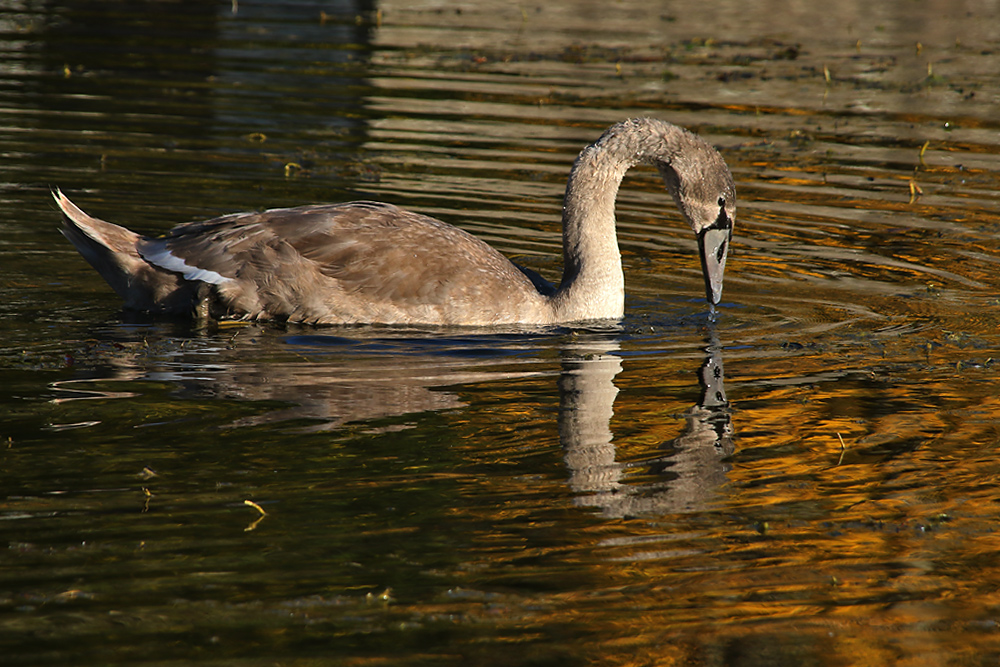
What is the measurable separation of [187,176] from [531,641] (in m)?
9.48

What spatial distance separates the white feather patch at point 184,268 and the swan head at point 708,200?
3.30 m

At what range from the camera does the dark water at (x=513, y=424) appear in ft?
17.0

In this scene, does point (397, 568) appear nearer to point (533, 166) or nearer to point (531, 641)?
point (531, 641)

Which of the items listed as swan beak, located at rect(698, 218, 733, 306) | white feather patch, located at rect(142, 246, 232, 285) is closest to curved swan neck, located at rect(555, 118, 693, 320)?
swan beak, located at rect(698, 218, 733, 306)

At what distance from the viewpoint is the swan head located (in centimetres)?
952

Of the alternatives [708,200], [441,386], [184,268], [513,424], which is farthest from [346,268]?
[708,200]

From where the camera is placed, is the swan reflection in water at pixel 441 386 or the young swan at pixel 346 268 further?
the young swan at pixel 346 268

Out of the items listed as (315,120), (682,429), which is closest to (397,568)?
(682,429)

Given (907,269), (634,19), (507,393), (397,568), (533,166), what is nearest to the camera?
(397,568)

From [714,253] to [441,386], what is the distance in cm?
274

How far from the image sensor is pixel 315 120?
53.2ft

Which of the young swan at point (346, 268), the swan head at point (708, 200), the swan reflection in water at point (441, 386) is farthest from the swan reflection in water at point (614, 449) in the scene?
the swan head at point (708, 200)

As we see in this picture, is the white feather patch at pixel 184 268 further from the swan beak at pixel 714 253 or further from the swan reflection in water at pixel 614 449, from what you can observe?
the swan beak at pixel 714 253

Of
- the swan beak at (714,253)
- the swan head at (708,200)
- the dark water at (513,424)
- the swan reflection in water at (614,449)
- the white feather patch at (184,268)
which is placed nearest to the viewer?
the dark water at (513,424)
